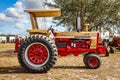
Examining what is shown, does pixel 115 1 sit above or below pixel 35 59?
above

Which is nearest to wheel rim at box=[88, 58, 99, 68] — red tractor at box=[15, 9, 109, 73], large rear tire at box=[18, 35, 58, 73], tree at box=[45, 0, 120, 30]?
red tractor at box=[15, 9, 109, 73]

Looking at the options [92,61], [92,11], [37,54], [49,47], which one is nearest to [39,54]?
[37,54]

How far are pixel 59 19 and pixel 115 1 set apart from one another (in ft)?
16.5

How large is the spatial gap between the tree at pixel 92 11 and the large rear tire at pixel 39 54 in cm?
1263

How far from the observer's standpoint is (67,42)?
42.7 feet

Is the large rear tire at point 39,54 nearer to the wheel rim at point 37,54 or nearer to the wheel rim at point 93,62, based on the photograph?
the wheel rim at point 37,54

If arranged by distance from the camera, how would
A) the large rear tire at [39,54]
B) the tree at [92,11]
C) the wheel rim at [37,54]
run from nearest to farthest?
1. the large rear tire at [39,54]
2. the wheel rim at [37,54]
3. the tree at [92,11]

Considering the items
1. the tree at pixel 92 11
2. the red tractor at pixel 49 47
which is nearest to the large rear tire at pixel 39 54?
the red tractor at pixel 49 47

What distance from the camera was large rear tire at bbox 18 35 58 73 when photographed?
36.4 feet

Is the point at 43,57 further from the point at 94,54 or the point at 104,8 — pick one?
the point at 104,8

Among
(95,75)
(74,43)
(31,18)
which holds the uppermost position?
(31,18)

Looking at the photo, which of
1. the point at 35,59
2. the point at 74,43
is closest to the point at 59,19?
the point at 74,43

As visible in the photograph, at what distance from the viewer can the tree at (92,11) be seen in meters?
24.1

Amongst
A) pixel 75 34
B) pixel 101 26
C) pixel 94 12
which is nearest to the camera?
pixel 75 34
